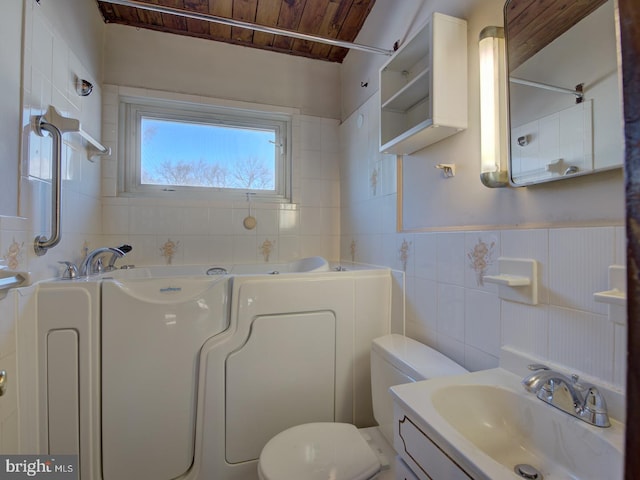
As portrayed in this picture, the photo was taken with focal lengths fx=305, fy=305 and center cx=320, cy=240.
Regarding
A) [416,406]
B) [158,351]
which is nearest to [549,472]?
[416,406]

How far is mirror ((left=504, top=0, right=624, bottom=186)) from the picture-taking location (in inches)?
28.6

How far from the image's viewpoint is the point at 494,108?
101 centimetres

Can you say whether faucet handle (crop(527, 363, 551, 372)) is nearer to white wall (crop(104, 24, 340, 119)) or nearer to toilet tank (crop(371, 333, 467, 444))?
toilet tank (crop(371, 333, 467, 444))

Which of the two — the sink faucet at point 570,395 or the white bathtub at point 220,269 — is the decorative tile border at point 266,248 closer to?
the white bathtub at point 220,269

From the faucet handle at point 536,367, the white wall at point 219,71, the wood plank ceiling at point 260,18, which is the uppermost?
the wood plank ceiling at point 260,18

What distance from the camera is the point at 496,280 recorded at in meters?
0.94

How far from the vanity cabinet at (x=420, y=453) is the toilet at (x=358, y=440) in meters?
0.28

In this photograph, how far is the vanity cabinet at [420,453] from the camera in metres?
0.63

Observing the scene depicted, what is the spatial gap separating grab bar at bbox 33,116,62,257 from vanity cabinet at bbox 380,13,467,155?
55.7 inches

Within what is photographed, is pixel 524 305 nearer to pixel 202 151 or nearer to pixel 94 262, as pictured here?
pixel 94 262

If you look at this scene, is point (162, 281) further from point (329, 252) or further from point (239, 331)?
point (329, 252)

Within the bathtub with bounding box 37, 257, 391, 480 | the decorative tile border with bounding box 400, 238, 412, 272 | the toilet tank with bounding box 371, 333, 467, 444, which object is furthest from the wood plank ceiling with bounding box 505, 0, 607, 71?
the bathtub with bounding box 37, 257, 391, 480

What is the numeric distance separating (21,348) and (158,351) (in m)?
0.46

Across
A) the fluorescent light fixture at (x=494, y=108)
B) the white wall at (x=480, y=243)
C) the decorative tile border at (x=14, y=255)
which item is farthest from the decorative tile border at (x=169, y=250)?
the fluorescent light fixture at (x=494, y=108)
